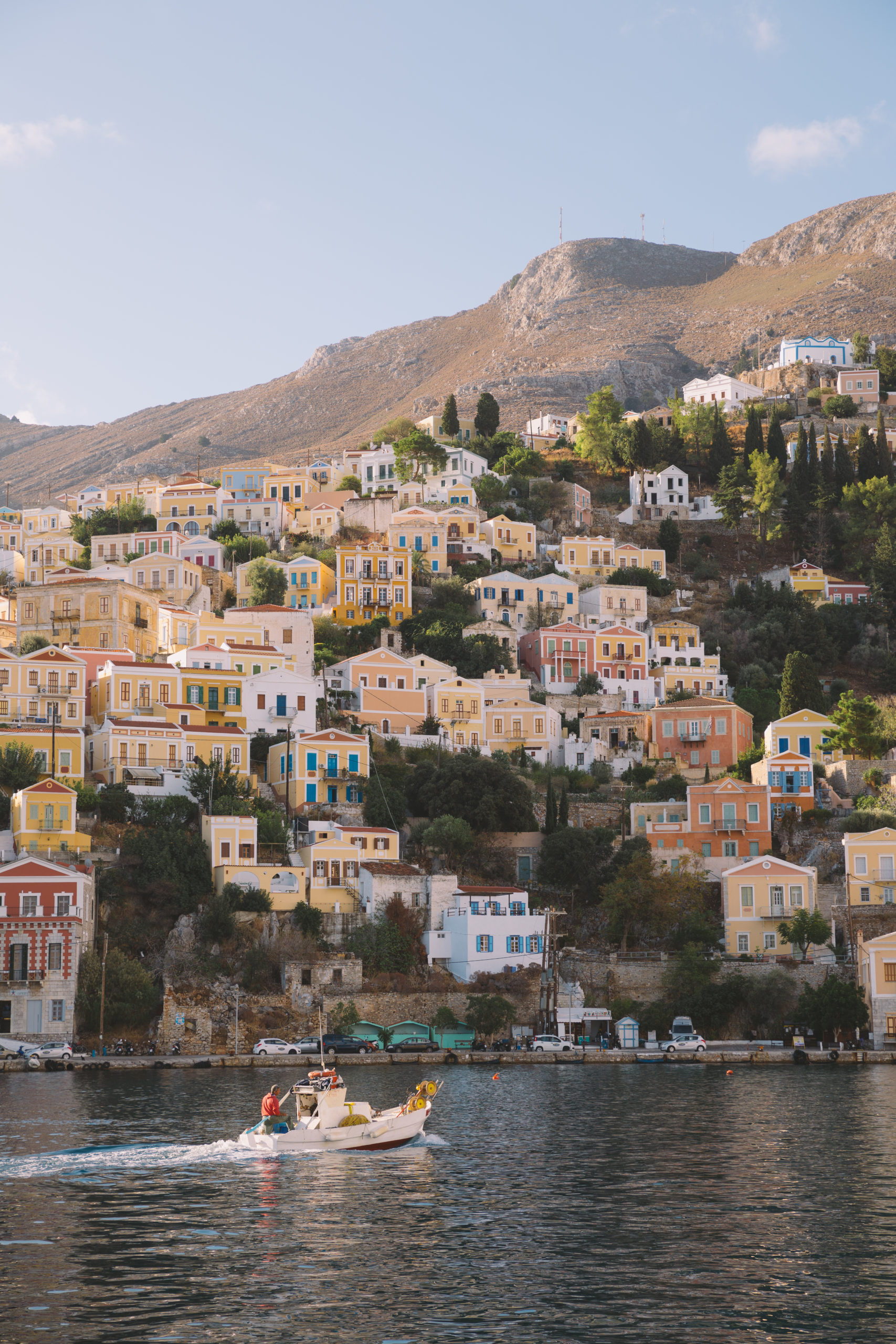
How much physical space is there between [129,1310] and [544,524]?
9611 cm

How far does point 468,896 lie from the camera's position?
6238cm

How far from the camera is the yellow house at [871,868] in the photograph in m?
62.9

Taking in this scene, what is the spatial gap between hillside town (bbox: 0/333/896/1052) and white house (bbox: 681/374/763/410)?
27.1 m

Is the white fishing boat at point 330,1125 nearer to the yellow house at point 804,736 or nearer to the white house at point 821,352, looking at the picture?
the yellow house at point 804,736

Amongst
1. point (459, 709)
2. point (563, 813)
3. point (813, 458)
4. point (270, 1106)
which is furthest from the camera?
point (813, 458)

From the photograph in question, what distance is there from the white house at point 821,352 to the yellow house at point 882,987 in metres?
107

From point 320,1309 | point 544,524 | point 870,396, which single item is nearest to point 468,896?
point 320,1309

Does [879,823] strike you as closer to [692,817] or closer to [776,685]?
[692,817]

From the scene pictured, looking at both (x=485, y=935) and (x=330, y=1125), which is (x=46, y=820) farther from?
(x=330, y=1125)

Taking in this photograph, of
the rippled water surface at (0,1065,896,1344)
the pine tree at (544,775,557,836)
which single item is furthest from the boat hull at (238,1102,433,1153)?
the pine tree at (544,775,557,836)

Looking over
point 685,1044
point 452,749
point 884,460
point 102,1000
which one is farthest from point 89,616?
point 884,460

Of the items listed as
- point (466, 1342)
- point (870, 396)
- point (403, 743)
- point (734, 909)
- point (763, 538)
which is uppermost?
point (870, 396)

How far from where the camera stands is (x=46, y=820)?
6034 cm

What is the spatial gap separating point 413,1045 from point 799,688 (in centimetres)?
3409
